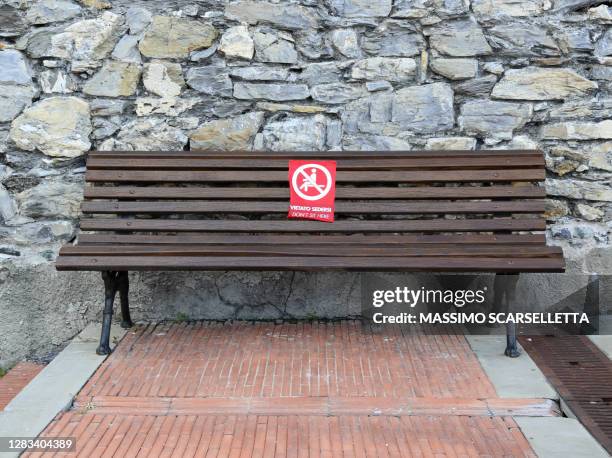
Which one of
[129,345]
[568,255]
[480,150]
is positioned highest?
[480,150]

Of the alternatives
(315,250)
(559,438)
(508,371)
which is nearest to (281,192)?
(315,250)

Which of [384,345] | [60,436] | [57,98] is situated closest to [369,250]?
[384,345]

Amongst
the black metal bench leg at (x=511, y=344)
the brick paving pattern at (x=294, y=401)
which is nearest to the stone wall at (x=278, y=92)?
the black metal bench leg at (x=511, y=344)

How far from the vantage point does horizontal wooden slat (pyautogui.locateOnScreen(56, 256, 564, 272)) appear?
361 centimetres

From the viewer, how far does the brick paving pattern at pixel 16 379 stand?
11.8 ft

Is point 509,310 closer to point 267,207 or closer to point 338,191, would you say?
point 338,191

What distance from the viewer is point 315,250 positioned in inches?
147

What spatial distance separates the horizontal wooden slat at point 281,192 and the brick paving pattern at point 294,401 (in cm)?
81

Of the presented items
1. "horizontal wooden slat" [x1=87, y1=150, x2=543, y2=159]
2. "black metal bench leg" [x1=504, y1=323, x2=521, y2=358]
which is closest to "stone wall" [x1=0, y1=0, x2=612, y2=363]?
"horizontal wooden slat" [x1=87, y1=150, x2=543, y2=159]

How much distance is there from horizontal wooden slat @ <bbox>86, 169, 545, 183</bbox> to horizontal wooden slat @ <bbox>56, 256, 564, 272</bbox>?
1.64 ft

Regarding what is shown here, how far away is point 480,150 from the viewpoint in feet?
13.5

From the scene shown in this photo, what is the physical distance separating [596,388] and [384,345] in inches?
43.1

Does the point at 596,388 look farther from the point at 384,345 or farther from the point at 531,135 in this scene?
the point at 531,135

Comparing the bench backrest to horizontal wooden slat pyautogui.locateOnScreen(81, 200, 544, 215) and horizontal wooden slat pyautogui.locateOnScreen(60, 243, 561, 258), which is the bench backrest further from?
horizontal wooden slat pyautogui.locateOnScreen(60, 243, 561, 258)
